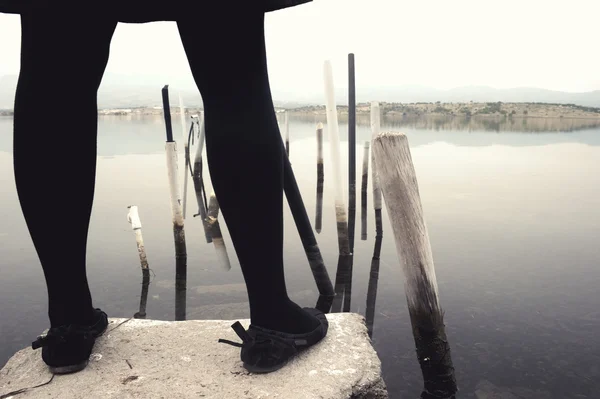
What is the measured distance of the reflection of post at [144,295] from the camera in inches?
183

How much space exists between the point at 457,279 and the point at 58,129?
4814 millimetres

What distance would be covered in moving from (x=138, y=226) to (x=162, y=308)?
3.88 feet

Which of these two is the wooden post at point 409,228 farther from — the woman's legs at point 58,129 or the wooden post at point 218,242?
the wooden post at point 218,242

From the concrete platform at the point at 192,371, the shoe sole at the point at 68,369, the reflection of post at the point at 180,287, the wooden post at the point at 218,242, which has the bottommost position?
the reflection of post at the point at 180,287

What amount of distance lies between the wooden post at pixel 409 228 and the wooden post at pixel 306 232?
1.63 feet

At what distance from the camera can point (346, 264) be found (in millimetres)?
6109

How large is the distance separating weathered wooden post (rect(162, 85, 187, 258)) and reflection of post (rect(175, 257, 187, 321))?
0.11 m

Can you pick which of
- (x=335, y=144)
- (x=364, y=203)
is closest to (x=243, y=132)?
(x=335, y=144)

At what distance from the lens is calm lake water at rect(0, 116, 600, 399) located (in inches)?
132

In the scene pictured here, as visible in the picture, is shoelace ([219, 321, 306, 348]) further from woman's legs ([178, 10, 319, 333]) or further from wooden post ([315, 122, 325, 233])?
wooden post ([315, 122, 325, 233])

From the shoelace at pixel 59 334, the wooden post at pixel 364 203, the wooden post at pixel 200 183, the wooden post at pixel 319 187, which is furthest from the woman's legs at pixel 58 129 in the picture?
the wooden post at pixel 319 187

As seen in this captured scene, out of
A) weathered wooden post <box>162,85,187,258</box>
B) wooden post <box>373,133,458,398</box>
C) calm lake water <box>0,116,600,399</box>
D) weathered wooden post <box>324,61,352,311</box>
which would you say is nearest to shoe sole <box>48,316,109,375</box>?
calm lake water <box>0,116,600,399</box>

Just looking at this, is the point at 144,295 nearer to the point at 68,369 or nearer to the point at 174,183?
the point at 174,183

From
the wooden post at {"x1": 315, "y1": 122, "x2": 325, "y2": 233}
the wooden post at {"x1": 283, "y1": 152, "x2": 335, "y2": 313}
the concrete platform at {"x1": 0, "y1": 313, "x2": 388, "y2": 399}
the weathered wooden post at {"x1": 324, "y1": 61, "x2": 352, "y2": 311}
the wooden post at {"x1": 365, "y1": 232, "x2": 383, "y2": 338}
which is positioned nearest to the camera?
the concrete platform at {"x1": 0, "y1": 313, "x2": 388, "y2": 399}
